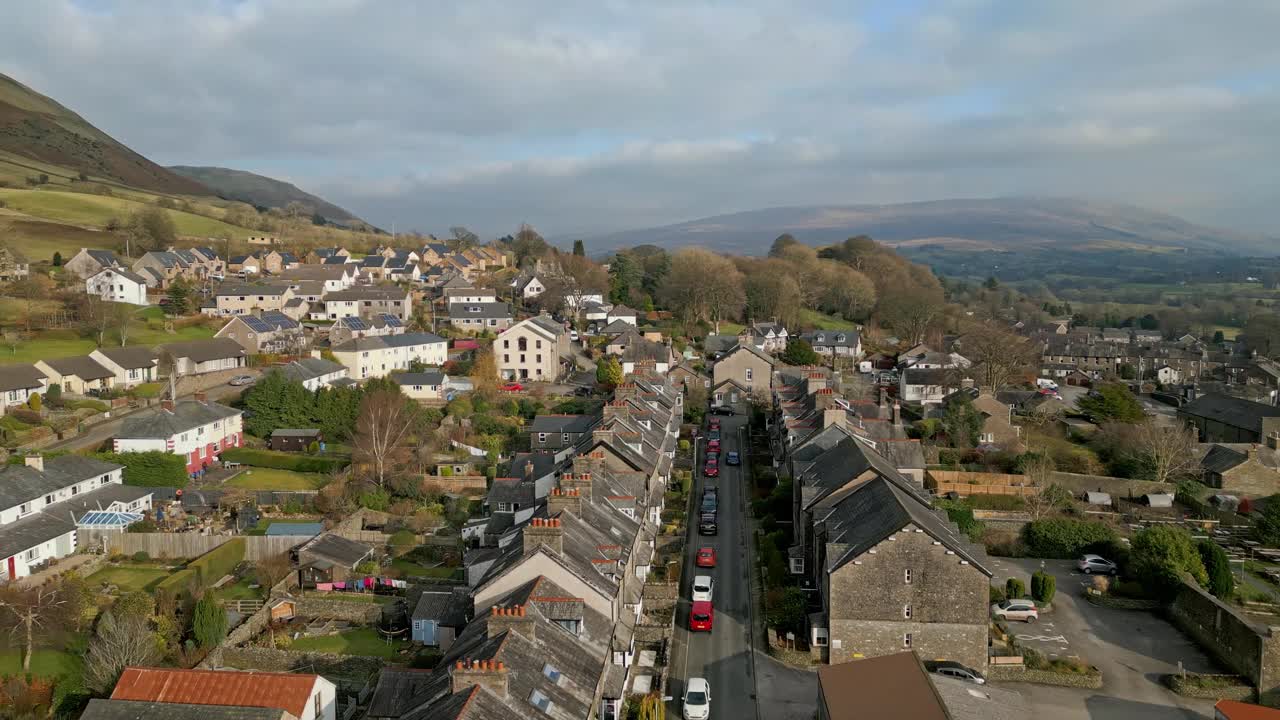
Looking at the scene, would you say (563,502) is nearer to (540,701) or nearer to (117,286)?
(540,701)

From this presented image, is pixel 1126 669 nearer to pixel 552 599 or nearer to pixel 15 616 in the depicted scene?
pixel 552 599

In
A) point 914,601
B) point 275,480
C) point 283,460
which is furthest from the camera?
point 283,460

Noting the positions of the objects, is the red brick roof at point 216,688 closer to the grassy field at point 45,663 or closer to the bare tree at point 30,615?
the grassy field at point 45,663

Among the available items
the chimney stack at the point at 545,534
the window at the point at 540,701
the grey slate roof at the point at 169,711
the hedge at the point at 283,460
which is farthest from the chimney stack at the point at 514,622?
the hedge at the point at 283,460

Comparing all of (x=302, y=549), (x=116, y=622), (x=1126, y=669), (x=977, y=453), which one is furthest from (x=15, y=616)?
(x=977, y=453)

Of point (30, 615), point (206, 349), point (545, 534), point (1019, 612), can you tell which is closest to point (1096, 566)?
point (1019, 612)

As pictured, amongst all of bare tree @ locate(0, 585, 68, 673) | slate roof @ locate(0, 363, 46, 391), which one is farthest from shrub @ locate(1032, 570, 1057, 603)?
slate roof @ locate(0, 363, 46, 391)
